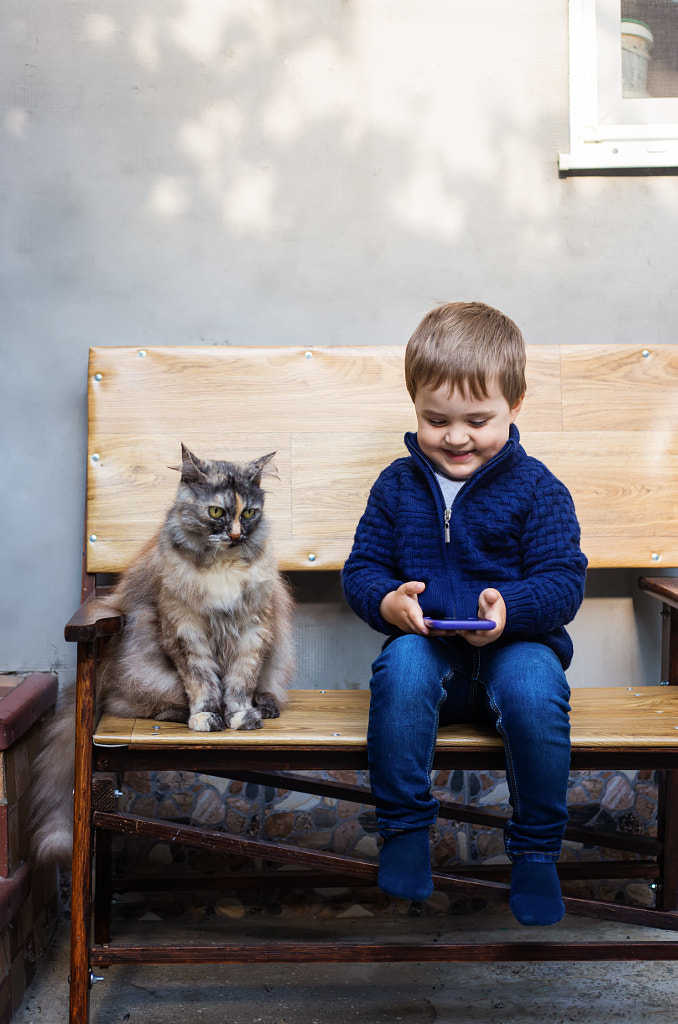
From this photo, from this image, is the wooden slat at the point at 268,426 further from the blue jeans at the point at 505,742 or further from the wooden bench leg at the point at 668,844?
the wooden bench leg at the point at 668,844

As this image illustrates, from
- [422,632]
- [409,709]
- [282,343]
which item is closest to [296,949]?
[409,709]

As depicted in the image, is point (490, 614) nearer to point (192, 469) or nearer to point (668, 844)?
point (192, 469)

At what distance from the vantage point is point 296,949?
5.58 ft

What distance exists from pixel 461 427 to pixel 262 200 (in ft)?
3.31

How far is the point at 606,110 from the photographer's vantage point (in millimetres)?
2340

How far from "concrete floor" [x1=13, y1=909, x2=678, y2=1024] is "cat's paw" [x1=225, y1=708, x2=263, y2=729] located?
73 centimetres

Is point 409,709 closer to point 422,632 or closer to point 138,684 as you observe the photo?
point 422,632

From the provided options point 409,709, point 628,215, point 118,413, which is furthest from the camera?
point 628,215

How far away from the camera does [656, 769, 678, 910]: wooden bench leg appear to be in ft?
7.37

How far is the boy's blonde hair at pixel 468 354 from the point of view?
1713mm

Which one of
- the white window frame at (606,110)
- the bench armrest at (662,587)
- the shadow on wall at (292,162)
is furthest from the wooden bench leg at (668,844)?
the white window frame at (606,110)

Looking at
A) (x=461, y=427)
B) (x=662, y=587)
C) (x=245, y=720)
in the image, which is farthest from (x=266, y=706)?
(x=662, y=587)

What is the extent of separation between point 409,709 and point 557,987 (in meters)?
1.01

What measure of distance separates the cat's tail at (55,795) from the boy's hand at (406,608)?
0.81 metres
